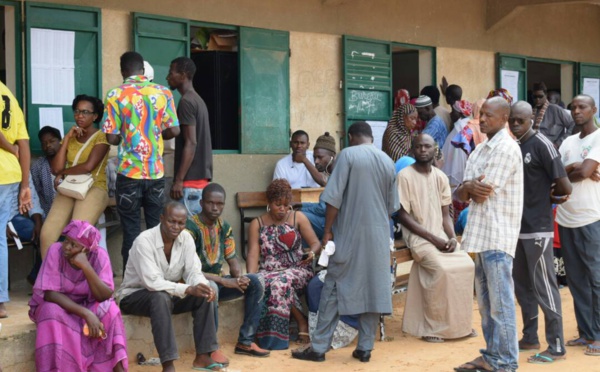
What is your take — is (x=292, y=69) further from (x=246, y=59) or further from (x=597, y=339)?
(x=597, y=339)

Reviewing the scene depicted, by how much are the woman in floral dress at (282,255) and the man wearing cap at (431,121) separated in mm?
2839

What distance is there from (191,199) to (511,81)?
21.2 feet

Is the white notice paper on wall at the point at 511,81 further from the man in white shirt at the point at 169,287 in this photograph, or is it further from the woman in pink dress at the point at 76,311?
the woman in pink dress at the point at 76,311

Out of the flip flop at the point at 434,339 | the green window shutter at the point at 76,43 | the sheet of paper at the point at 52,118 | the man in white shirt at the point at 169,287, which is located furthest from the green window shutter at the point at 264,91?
the man in white shirt at the point at 169,287

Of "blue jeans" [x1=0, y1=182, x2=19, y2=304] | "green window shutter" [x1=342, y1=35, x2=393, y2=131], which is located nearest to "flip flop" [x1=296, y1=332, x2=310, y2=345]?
"blue jeans" [x1=0, y1=182, x2=19, y2=304]

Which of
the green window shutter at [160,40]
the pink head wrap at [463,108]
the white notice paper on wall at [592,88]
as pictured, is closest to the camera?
the green window shutter at [160,40]

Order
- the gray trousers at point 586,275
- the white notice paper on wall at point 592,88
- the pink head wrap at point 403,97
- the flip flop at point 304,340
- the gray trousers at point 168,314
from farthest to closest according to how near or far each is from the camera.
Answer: the white notice paper on wall at point 592,88 < the pink head wrap at point 403,97 < the flip flop at point 304,340 < the gray trousers at point 586,275 < the gray trousers at point 168,314

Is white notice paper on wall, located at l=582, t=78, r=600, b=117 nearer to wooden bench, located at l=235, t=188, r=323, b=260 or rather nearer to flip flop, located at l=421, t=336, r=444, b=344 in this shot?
wooden bench, located at l=235, t=188, r=323, b=260

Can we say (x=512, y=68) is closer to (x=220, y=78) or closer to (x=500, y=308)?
(x=220, y=78)

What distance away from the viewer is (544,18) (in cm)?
1348

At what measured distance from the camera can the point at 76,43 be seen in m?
8.30

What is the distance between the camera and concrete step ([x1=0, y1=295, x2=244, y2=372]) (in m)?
6.15

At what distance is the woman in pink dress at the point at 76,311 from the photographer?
602 centimetres

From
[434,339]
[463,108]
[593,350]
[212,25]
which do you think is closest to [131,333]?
[434,339]
